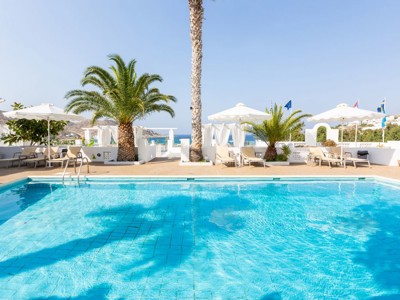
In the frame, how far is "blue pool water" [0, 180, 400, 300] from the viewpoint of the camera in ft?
9.61

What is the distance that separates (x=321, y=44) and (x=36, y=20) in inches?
798

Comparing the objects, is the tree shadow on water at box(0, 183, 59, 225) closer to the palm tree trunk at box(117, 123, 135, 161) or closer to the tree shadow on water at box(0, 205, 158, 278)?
the tree shadow on water at box(0, 205, 158, 278)

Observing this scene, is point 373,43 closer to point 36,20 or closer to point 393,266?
point 393,266

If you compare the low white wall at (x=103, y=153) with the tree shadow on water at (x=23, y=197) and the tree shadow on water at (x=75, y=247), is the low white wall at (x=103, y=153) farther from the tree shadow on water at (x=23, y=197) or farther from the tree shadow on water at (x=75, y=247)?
the tree shadow on water at (x=75, y=247)

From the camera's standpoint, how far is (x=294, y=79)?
950 inches

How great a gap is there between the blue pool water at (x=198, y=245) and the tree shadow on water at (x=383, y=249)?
0.02 metres

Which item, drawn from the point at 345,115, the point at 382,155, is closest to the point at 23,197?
the point at 345,115

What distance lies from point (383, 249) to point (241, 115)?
8.29 metres

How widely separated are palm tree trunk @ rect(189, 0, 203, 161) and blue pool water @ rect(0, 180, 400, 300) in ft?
17.8

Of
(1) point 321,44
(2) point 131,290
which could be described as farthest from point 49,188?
(1) point 321,44

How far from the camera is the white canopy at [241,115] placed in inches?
441

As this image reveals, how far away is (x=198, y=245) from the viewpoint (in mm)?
4059

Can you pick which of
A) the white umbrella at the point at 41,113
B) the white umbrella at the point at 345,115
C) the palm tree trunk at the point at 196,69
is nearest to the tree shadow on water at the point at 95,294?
the palm tree trunk at the point at 196,69

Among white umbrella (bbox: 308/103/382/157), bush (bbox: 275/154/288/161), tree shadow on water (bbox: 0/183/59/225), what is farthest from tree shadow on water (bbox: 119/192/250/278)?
white umbrella (bbox: 308/103/382/157)
